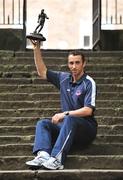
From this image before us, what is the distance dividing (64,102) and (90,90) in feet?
1.07

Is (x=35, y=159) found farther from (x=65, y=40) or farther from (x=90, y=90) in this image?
(x=65, y=40)

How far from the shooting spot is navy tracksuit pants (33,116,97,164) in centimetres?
706

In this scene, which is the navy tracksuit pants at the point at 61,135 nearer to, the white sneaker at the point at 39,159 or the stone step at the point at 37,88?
the white sneaker at the point at 39,159

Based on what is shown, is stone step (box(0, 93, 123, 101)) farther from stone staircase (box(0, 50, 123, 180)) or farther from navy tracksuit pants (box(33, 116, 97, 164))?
navy tracksuit pants (box(33, 116, 97, 164))

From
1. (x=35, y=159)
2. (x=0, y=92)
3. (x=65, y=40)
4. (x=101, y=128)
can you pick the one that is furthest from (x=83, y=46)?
(x=35, y=159)

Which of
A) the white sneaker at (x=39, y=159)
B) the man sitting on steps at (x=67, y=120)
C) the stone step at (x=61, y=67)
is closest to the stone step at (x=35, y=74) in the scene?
the stone step at (x=61, y=67)

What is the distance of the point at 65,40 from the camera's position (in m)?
21.9

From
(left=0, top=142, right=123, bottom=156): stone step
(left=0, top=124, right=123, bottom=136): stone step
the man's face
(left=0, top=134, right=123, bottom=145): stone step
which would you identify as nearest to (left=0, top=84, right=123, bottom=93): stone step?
(left=0, top=124, right=123, bottom=136): stone step

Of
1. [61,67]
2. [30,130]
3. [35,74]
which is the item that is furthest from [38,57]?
[61,67]

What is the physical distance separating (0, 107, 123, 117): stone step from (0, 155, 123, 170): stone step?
177cm

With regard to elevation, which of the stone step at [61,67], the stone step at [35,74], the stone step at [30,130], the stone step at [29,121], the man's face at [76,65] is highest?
the man's face at [76,65]

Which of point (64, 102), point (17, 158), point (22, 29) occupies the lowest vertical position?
point (17, 158)

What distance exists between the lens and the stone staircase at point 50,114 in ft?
23.2

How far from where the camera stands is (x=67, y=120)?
7145 millimetres
